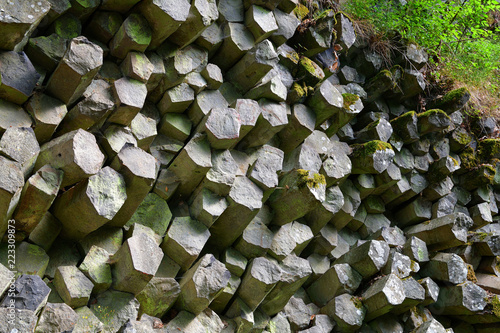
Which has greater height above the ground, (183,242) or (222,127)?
(222,127)

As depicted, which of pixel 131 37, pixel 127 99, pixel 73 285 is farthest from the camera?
pixel 131 37

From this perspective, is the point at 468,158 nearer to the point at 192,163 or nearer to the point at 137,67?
the point at 192,163

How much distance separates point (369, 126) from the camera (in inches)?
285

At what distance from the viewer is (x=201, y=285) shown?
4656 millimetres

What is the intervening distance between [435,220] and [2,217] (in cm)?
623

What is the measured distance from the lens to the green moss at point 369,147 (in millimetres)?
6844

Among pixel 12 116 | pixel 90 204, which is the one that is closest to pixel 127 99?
pixel 12 116

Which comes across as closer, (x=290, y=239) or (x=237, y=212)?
(x=237, y=212)

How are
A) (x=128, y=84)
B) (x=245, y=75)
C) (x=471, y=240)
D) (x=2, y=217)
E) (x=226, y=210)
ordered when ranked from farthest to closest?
(x=471, y=240)
(x=245, y=75)
(x=226, y=210)
(x=128, y=84)
(x=2, y=217)

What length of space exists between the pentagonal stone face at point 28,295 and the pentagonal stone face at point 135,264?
798mm

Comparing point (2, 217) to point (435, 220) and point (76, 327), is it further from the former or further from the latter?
point (435, 220)

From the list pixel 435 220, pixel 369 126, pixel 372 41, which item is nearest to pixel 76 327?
pixel 369 126

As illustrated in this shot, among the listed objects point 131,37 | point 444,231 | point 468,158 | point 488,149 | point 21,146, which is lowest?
point 444,231

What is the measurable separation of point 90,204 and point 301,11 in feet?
14.3
